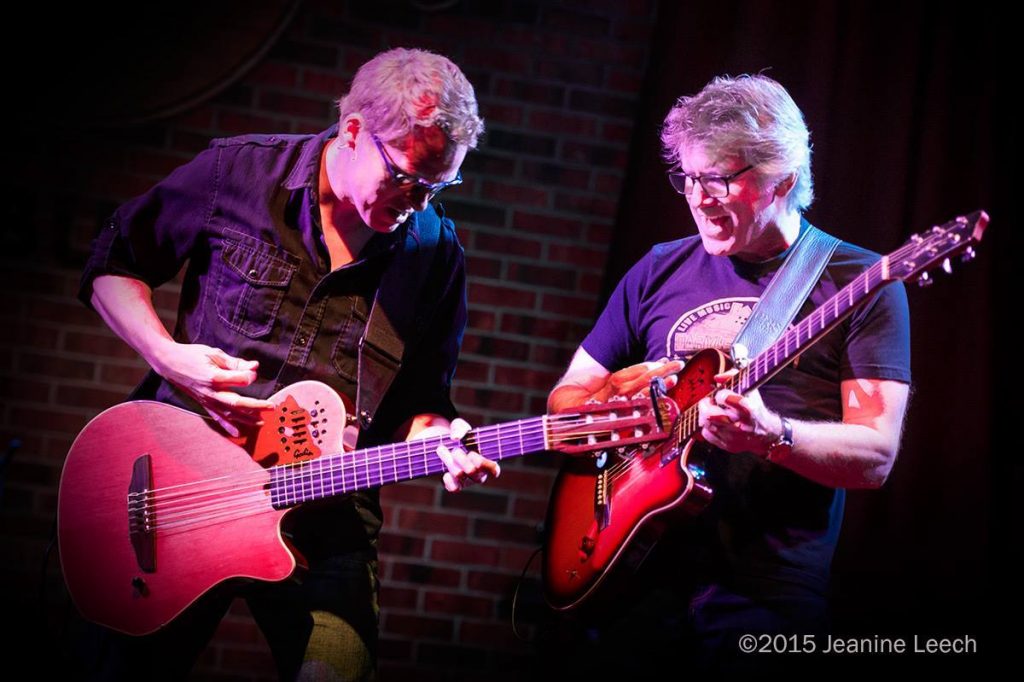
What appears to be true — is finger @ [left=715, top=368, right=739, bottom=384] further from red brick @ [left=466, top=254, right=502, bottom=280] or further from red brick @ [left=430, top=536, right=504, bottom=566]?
red brick @ [left=430, top=536, right=504, bottom=566]

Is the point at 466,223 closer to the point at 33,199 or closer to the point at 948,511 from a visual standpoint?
the point at 33,199

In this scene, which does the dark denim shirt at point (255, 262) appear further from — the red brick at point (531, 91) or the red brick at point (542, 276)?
the red brick at point (531, 91)

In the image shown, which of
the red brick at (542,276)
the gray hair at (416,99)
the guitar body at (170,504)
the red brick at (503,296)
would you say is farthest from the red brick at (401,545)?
the gray hair at (416,99)

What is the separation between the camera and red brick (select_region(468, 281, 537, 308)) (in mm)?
3316

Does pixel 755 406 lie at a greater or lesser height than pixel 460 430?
greater

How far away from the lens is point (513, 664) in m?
3.34

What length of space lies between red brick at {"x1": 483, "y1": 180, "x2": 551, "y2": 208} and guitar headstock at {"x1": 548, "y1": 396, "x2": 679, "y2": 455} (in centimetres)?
131

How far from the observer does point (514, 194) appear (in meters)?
3.31

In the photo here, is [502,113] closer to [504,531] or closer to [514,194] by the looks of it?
[514,194]

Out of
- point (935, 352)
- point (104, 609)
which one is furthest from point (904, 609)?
point (104, 609)

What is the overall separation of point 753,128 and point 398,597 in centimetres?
207

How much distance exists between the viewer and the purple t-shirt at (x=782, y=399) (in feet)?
6.61

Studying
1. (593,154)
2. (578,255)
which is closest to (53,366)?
(578,255)

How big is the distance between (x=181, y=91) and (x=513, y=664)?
7.66 ft
